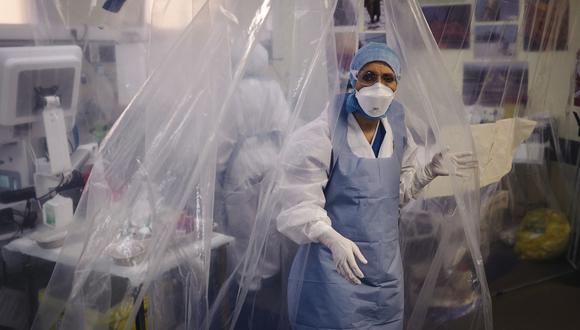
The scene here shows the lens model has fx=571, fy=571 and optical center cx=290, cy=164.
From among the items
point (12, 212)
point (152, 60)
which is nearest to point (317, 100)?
point (152, 60)

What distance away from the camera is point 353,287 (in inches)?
51.1

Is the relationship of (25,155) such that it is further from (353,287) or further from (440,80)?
(440,80)

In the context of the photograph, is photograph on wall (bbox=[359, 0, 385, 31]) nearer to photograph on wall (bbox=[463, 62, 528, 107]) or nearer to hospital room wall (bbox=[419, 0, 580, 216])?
hospital room wall (bbox=[419, 0, 580, 216])

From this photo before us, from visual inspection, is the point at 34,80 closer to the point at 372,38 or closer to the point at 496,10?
the point at 372,38

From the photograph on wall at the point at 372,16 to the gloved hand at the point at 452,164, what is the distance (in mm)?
345

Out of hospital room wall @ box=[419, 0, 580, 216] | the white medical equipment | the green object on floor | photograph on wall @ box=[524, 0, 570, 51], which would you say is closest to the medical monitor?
the white medical equipment

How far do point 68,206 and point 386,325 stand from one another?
1.08 meters

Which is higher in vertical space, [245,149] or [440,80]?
[440,80]

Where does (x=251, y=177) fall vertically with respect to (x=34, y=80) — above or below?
below

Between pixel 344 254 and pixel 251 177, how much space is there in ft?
1.34

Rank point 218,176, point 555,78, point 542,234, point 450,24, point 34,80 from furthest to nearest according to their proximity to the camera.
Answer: point 542,234
point 555,78
point 450,24
point 34,80
point 218,176

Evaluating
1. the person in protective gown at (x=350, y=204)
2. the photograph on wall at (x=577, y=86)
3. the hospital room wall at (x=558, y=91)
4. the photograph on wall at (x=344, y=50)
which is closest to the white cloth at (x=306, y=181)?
the person in protective gown at (x=350, y=204)

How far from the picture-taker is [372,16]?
138 centimetres

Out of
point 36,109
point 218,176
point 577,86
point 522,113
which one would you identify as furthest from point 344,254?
point 577,86
